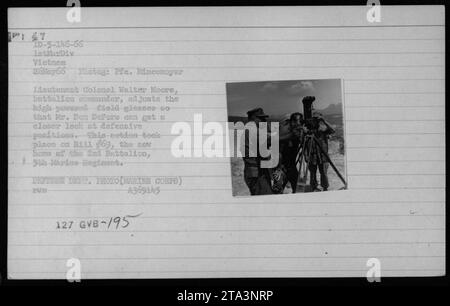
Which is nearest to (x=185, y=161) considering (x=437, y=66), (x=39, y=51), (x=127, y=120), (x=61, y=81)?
(x=127, y=120)

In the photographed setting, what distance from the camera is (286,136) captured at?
127 cm

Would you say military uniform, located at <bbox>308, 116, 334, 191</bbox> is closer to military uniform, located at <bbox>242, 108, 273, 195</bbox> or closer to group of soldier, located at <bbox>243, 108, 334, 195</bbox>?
group of soldier, located at <bbox>243, 108, 334, 195</bbox>

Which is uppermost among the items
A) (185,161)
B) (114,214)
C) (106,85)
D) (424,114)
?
(106,85)

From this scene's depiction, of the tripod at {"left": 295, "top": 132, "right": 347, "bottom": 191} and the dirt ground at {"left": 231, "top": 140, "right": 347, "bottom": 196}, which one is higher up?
the tripod at {"left": 295, "top": 132, "right": 347, "bottom": 191}

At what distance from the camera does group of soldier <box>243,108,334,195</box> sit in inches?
49.9

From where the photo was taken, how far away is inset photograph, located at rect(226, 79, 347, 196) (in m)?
1.26

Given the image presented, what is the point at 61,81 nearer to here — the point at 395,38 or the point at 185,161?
the point at 185,161

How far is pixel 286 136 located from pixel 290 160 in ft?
0.23

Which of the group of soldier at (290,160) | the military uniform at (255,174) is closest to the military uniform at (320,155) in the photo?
the group of soldier at (290,160)

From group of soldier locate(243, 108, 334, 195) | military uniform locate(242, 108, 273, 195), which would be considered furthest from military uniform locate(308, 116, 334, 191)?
military uniform locate(242, 108, 273, 195)

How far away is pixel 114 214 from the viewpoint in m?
1.28

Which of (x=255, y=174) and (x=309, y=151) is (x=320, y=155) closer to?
(x=309, y=151)

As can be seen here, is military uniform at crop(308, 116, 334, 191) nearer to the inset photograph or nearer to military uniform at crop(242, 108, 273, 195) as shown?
the inset photograph

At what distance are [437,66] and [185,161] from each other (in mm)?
763
